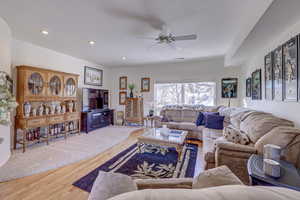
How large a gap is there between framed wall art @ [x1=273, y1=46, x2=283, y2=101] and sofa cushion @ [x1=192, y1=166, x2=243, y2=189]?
7.72ft

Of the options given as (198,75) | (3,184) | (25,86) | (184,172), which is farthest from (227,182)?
(198,75)

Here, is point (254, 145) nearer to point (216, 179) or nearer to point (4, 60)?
point (216, 179)

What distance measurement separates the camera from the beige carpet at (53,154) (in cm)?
237

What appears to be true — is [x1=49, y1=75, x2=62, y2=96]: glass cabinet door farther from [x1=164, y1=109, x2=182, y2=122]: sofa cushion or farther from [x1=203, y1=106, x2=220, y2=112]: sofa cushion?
[x1=203, y1=106, x2=220, y2=112]: sofa cushion

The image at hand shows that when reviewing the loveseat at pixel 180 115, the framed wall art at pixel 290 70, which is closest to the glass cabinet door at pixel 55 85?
the loveseat at pixel 180 115

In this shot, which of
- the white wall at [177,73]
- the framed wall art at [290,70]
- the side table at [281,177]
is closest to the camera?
the side table at [281,177]

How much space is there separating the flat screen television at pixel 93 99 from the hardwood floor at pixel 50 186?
2858 mm

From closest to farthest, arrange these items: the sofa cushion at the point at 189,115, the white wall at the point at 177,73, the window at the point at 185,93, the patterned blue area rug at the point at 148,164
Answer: the patterned blue area rug at the point at 148,164 → the sofa cushion at the point at 189,115 → the white wall at the point at 177,73 → the window at the point at 185,93

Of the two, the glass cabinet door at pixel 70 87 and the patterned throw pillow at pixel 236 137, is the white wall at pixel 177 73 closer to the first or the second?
the glass cabinet door at pixel 70 87

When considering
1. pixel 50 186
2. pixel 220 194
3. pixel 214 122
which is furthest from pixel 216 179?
pixel 214 122

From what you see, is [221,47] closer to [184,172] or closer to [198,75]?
[198,75]

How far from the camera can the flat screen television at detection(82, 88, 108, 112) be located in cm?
501

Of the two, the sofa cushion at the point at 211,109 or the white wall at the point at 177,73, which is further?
the white wall at the point at 177,73

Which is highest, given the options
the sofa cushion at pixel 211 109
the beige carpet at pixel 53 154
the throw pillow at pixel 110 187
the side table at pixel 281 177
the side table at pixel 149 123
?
the sofa cushion at pixel 211 109
